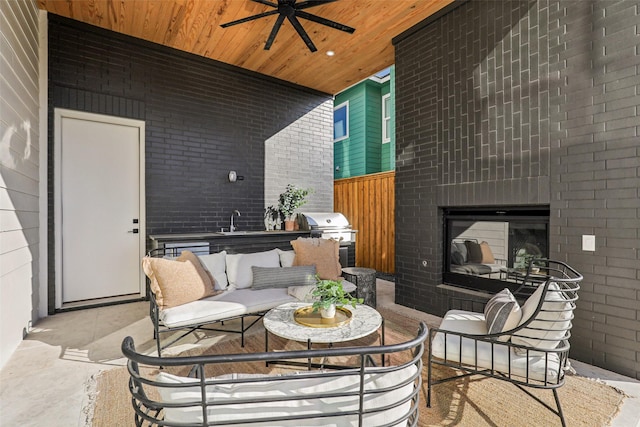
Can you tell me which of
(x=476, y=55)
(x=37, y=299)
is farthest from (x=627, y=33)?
(x=37, y=299)

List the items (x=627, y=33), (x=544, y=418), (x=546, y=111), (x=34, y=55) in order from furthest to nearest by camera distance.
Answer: (x=34, y=55) → (x=546, y=111) → (x=627, y=33) → (x=544, y=418)

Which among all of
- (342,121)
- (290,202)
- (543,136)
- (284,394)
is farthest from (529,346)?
(342,121)

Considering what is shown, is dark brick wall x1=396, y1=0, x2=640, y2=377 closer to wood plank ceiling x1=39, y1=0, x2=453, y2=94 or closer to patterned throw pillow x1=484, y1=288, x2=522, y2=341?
wood plank ceiling x1=39, y1=0, x2=453, y2=94

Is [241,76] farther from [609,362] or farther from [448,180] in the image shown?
[609,362]

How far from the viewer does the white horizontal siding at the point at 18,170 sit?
249cm

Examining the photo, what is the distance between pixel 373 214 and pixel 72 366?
4731 mm

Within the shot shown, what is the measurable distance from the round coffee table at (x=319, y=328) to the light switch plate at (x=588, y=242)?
177 cm

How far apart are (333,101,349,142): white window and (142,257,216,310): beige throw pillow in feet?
19.5

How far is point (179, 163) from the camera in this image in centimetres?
446

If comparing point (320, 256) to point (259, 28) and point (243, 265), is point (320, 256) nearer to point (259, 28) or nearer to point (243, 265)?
point (243, 265)

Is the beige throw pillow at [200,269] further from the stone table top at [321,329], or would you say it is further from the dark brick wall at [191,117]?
the dark brick wall at [191,117]

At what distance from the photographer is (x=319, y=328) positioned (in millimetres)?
2041

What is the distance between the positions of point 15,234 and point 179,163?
6.67ft

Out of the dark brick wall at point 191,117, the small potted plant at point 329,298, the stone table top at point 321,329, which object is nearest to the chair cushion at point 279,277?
the stone table top at point 321,329
